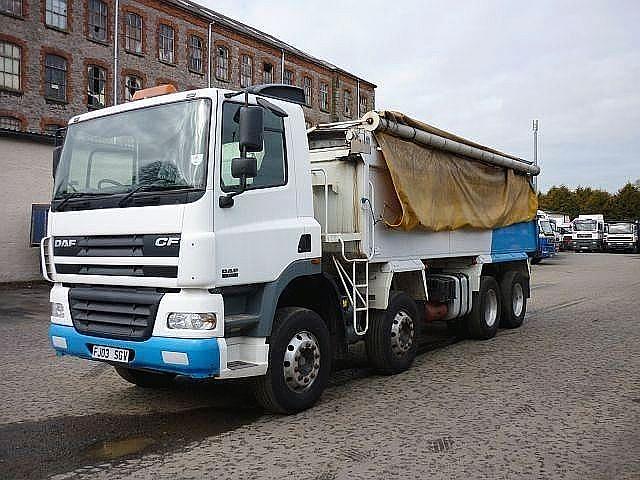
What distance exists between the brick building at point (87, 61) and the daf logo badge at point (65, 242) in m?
14.7

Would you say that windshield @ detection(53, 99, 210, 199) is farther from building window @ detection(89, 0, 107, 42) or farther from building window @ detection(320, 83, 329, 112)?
building window @ detection(320, 83, 329, 112)

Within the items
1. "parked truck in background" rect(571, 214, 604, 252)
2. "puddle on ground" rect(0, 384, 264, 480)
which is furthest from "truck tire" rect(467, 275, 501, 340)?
"parked truck in background" rect(571, 214, 604, 252)

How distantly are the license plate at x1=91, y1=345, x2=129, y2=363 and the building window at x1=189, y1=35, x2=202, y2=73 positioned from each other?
117 ft

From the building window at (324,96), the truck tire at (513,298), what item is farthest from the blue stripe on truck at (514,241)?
the building window at (324,96)

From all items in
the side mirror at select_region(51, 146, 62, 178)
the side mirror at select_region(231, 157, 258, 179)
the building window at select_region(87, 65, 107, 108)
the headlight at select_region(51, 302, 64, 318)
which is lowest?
the headlight at select_region(51, 302, 64, 318)

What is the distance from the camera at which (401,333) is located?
809 cm

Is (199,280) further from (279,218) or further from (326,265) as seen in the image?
(326,265)

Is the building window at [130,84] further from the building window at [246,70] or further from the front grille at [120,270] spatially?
the front grille at [120,270]

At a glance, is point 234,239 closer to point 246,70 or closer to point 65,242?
point 65,242

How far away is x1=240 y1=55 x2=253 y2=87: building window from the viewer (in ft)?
141

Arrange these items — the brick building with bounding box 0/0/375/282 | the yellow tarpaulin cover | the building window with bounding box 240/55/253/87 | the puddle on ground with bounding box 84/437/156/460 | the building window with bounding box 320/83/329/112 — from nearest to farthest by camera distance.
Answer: the puddle on ground with bounding box 84/437/156/460 < the yellow tarpaulin cover < the brick building with bounding box 0/0/375/282 < the building window with bounding box 240/55/253/87 < the building window with bounding box 320/83/329/112

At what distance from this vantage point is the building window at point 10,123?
100 ft

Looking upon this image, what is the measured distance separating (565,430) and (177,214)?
3.80m

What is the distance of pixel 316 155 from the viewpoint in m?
7.67
